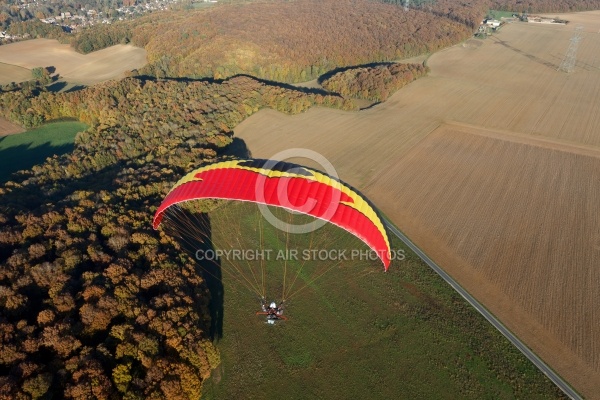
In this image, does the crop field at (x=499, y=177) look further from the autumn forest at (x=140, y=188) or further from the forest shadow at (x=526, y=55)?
the autumn forest at (x=140, y=188)

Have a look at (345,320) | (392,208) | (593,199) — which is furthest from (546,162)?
(345,320)

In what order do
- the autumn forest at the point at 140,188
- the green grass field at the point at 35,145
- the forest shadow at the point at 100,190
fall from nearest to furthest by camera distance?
the autumn forest at the point at 140,188 < the forest shadow at the point at 100,190 < the green grass field at the point at 35,145

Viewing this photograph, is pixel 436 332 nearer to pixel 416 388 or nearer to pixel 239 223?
pixel 416 388

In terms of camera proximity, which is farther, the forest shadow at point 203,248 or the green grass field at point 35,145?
the green grass field at point 35,145

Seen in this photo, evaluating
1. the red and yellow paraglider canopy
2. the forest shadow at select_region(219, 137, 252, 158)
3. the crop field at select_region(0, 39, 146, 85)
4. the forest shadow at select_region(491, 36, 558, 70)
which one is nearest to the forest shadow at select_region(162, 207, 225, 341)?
the red and yellow paraglider canopy

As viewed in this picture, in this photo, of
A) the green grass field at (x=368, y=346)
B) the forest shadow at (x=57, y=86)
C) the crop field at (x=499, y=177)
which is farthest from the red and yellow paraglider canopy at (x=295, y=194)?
the forest shadow at (x=57, y=86)
